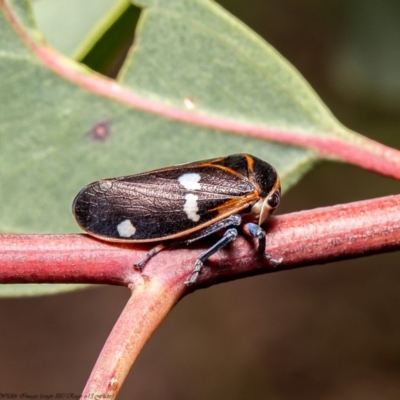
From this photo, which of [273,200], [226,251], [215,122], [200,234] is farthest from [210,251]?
[215,122]

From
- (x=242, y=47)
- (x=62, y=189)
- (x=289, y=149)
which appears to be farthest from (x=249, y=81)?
(x=62, y=189)

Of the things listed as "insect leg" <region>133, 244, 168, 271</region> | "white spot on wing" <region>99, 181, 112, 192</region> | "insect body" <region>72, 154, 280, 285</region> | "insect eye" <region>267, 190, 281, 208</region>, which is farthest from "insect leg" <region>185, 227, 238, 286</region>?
"white spot on wing" <region>99, 181, 112, 192</region>

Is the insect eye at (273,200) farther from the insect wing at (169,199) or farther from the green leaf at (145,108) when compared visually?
the green leaf at (145,108)

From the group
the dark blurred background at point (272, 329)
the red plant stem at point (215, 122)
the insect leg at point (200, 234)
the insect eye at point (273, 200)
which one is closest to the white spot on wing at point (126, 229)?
the insect leg at point (200, 234)

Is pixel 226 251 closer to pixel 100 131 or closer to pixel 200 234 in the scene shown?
pixel 200 234

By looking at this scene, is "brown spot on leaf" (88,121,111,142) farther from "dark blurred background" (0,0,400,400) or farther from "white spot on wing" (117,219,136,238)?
"dark blurred background" (0,0,400,400)

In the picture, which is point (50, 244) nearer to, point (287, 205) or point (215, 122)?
point (215, 122)
